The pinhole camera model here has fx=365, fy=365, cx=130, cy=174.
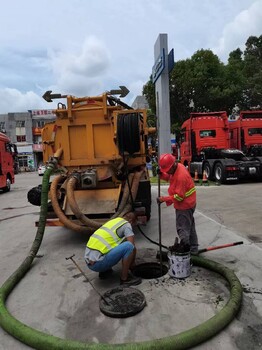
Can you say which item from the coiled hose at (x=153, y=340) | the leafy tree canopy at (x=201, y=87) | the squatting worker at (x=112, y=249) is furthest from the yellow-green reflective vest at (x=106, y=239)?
the leafy tree canopy at (x=201, y=87)

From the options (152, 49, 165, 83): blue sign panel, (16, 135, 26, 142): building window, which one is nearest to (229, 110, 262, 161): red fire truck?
(152, 49, 165, 83): blue sign panel

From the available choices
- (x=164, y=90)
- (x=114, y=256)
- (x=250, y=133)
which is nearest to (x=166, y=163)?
(x=114, y=256)

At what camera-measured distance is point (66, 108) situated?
7.24m

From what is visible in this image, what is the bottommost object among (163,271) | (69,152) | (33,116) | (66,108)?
(163,271)

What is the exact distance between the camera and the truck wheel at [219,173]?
15.4 metres

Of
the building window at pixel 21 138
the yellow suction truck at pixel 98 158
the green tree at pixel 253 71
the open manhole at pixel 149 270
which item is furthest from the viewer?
the building window at pixel 21 138

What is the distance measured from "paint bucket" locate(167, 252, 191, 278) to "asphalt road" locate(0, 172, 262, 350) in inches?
4.1

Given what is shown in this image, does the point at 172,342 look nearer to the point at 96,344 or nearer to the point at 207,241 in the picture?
the point at 96,344

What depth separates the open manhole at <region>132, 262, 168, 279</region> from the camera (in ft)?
16.6

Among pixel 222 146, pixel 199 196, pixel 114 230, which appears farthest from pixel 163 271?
pixel 222 146

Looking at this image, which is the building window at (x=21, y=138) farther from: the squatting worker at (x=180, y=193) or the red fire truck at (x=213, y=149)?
the squatting worker at (x=180, y=193)

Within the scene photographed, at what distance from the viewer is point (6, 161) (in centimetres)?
1761

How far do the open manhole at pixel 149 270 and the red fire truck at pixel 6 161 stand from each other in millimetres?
12961

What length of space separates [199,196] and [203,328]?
9.18 m
